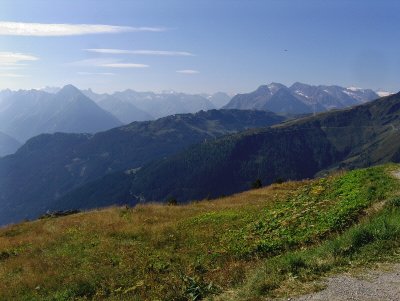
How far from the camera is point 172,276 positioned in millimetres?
17031

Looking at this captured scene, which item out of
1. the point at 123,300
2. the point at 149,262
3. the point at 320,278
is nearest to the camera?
the point at 320,278

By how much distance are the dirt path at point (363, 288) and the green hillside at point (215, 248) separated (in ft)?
2.48

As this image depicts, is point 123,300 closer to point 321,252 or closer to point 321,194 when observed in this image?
point 321,252

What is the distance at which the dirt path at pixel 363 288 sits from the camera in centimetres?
1164

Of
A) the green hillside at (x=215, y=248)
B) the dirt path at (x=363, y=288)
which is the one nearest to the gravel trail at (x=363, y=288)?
the dirt path at (x=363, y=288)

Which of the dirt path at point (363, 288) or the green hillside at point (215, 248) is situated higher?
the dirt path at point (363, 288)

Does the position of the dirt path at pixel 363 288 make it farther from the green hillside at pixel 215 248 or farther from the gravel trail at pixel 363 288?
the green hillside at pixel 215 248

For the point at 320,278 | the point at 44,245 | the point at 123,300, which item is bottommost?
the point at 44,245

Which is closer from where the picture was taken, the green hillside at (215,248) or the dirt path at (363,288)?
the dirt path at (363,288)

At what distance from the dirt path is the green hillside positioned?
755 millimetres

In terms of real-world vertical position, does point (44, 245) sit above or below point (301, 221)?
below

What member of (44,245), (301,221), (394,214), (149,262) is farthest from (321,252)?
(44,245)

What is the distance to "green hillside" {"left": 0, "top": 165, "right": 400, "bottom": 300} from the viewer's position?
1454cm

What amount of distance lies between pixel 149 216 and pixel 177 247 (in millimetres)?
10721
